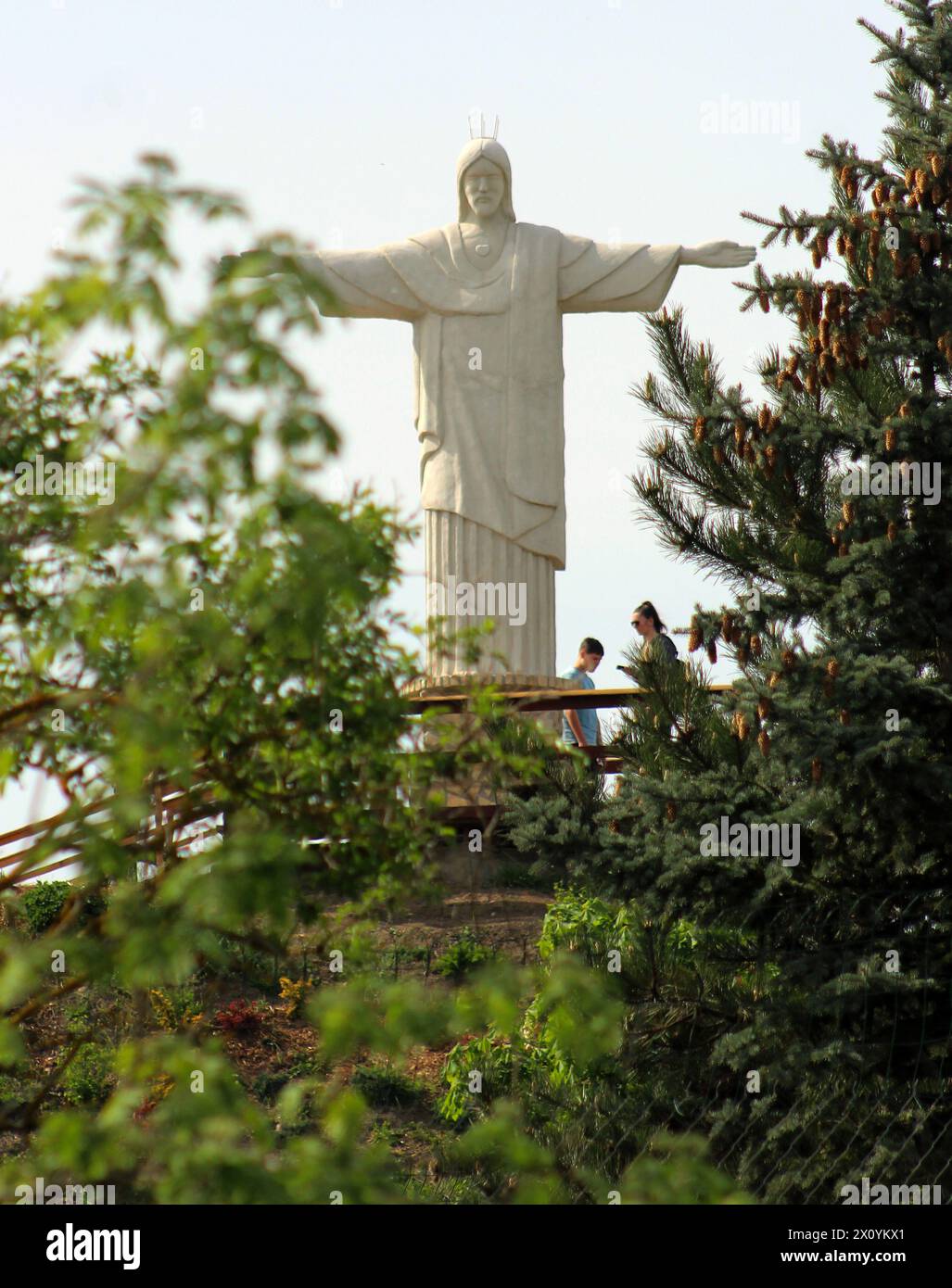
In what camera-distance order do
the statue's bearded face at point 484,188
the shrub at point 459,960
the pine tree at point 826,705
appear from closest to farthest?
the pine tree at point 826,705
the shrub at point 459,960
the statue's bearded face at point 484,188

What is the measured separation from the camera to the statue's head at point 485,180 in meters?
11.2

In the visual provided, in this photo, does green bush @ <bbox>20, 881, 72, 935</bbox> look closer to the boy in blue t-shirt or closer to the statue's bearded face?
the boy in blue t-shirt

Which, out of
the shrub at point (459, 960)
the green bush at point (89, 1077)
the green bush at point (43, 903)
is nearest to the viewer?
the green bush at point (89, 1077)

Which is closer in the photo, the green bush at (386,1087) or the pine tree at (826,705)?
the pine tree at (826,705)

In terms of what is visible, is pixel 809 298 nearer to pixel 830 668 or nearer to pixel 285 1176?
pixel 830 668

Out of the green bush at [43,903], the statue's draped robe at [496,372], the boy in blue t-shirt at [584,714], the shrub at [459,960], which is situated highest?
the statue's draped robe at [496,372]

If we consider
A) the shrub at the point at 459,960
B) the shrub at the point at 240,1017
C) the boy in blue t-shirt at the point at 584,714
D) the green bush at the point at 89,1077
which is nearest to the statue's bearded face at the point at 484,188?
the boy in blue t-shirt at the point at 584,714

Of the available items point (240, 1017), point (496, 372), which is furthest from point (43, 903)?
point (496, 372)

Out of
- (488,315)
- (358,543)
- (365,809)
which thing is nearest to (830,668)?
(365,809)

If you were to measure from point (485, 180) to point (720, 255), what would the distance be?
5.06 ft

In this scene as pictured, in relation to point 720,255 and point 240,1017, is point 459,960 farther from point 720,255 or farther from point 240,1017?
point 720,255

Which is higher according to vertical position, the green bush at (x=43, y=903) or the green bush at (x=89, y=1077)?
the green bush at (x=43, y=903)

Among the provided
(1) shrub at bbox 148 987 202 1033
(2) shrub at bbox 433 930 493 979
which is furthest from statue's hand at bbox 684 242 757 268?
(1) shrub at bbox 148 987 202 1033

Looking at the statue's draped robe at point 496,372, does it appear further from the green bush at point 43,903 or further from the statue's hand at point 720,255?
the green bush at point 43,903
